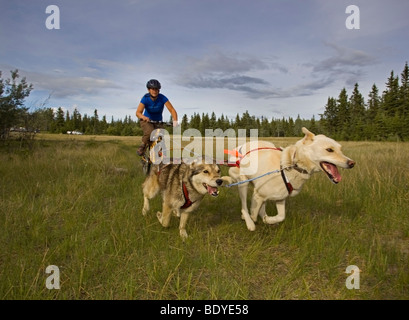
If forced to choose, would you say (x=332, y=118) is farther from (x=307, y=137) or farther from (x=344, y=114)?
(x=307, y=137)

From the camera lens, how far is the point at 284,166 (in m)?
4.32

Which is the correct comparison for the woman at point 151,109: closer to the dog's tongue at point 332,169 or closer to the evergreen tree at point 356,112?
the dog's tongue at point 332,169

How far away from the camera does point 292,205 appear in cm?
618

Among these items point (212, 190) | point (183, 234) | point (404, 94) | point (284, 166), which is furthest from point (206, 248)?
point (404, 94)

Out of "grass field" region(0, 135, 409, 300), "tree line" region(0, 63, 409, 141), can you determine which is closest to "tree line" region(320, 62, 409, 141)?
"tree line" region(0, 63, 409, 141)

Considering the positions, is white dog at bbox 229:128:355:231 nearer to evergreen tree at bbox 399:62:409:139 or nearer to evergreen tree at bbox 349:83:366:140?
evergreen tree at bbox 399:62:409:139

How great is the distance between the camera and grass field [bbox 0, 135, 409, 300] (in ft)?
10.4

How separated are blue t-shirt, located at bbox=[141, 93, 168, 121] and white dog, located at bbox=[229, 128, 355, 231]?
2.68 metres

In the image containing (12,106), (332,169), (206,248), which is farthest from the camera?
(12,106)

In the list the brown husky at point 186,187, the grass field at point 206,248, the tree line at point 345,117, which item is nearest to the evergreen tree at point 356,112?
the tree line at point 345,117

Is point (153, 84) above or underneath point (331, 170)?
above

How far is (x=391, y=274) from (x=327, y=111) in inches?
3168

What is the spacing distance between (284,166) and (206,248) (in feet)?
6.38
